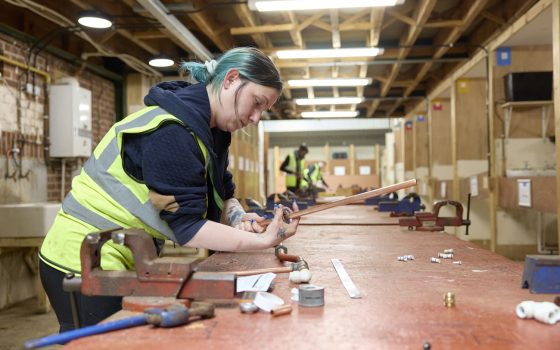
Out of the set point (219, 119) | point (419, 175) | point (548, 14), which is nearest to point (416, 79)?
point (419, 175)

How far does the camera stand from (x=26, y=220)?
444 centimetres

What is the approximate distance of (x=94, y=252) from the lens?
4.01 feet

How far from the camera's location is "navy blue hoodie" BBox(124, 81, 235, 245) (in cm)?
128

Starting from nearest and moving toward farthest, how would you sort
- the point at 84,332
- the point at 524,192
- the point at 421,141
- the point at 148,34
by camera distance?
the point at 84,332 → the point at 524,192 → the point at 148,34 → the point at 421,141

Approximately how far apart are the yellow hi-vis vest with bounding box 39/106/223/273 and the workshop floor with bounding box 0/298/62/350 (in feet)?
7.98

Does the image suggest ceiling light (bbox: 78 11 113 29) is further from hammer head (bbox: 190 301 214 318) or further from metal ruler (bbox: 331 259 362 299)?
hammer head (bbox: 190 301 214 318)

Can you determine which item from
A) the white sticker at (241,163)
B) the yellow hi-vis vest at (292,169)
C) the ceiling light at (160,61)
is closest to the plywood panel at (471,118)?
the yellow hi-vis vest at (292,169)

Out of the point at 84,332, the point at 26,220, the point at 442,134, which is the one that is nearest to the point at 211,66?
the point at 84,332

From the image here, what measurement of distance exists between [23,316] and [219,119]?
3915 mm

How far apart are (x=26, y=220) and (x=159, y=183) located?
148 inches

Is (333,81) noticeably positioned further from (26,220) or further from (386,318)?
(386,318)

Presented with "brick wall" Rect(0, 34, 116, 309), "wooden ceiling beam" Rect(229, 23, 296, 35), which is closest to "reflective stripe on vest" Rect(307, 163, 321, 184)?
"wooden ceiling beam" Rect(229, 23, 296, 35)

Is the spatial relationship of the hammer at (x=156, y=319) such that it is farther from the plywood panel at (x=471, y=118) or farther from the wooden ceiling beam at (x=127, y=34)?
the plywood panel at (x=471, y=118)

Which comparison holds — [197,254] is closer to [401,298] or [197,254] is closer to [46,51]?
[46,51]
